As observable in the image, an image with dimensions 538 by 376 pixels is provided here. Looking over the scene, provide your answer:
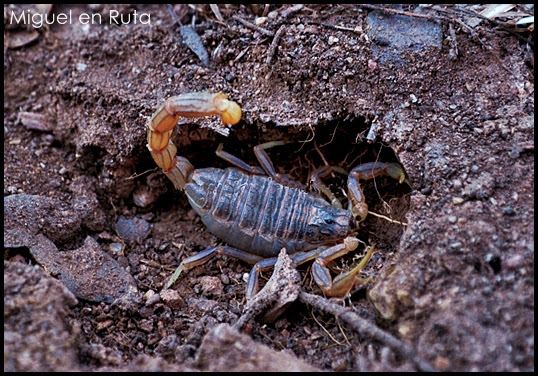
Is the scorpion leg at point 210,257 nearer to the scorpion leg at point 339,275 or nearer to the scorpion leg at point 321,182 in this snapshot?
the scorpion leg at point 339,275

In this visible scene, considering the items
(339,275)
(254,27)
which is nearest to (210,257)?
(339,275)

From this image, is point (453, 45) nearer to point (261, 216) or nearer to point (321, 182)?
point (321, 182)

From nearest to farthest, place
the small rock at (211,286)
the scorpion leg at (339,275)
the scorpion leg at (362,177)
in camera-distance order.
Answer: the scorpion leg at (339,275) < the small rock at (211,286) < the scorpion leg at (362,177)

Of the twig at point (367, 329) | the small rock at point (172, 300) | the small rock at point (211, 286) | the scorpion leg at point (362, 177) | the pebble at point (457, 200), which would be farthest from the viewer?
the scorpion leg at point (362, 177)

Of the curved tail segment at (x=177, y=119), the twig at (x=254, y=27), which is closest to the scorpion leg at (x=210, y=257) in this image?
the curved tail segment at (x=177, y=119)

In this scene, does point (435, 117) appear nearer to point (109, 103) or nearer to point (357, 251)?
point (357, 251)

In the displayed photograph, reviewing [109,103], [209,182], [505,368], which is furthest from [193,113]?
[505,368]

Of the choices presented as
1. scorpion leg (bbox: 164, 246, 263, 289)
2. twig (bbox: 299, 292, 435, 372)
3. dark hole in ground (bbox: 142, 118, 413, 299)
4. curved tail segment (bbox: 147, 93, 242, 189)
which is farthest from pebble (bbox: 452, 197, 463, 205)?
scorpion leg (bbox: 164, 246, 263, 289)
